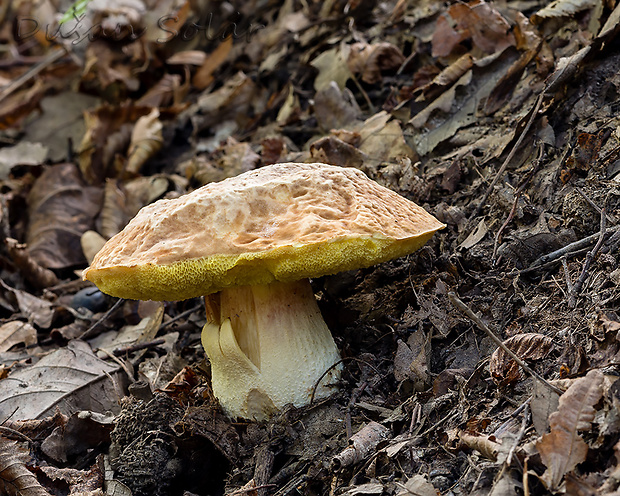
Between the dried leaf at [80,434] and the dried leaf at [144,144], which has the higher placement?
the dried leaf at [144,144]

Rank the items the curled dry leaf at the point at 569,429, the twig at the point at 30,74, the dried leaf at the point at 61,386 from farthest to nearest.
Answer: the twig at the point at 30,74 → the dried leaf at the point at 61,386 → the curled dry leaf at the point at 569,429

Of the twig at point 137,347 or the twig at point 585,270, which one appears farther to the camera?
the twig at point 137,347

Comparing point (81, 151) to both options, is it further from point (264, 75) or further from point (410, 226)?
point (410, 226)

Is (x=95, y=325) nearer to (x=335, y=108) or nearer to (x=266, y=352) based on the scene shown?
(x=266, y=352)

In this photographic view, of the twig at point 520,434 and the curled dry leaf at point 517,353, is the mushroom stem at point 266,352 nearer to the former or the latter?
the curled dry leaf at point 517,353

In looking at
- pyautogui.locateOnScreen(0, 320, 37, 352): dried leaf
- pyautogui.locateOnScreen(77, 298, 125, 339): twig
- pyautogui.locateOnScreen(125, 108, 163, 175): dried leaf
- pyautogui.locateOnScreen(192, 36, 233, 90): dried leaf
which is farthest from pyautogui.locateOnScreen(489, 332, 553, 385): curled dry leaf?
pyautogui.locateOnScreen(192, 36, 233, 90): dried leaf

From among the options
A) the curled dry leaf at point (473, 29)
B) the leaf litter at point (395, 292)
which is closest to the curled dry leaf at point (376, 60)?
the leaf litter at point (395, 292)

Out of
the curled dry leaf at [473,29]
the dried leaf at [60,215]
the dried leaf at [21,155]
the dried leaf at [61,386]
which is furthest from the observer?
the dried leaf at [21,155]
